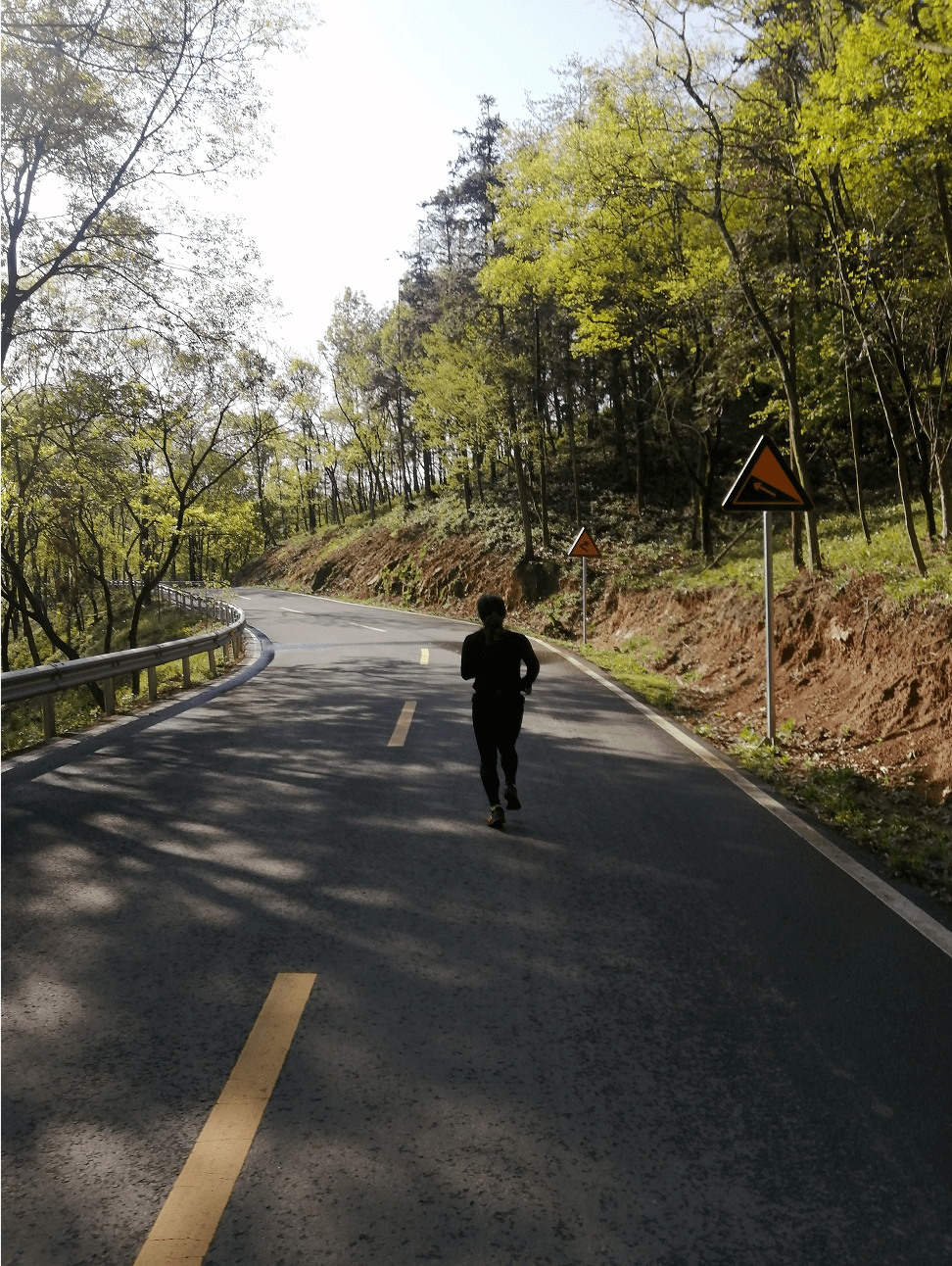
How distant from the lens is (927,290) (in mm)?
12164

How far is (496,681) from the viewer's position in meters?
6.43

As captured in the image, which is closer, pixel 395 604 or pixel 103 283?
pixel 103 283

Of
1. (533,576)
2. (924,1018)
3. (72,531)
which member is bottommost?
(924,1018)

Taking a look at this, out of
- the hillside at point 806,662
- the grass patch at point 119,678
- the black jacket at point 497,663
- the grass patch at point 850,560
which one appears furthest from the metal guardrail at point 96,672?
the grass patch at point 850,560

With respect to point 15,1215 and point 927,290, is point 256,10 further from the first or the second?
point 15,1215

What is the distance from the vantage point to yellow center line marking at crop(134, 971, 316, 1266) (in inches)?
92.4

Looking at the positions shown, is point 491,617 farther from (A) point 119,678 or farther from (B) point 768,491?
(A) point 119,678

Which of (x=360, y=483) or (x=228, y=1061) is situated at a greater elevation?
(x=360, y=483)

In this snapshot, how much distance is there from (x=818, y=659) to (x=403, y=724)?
5743mm

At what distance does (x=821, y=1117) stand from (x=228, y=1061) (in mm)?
2118

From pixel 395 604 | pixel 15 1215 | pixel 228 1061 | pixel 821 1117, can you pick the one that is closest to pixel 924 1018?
pixel 821 1117

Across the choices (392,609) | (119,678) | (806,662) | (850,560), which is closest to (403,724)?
(806,662)

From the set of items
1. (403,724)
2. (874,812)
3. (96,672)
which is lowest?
(874,812)

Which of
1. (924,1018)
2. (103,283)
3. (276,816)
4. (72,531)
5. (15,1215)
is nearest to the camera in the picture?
(15,1215)
